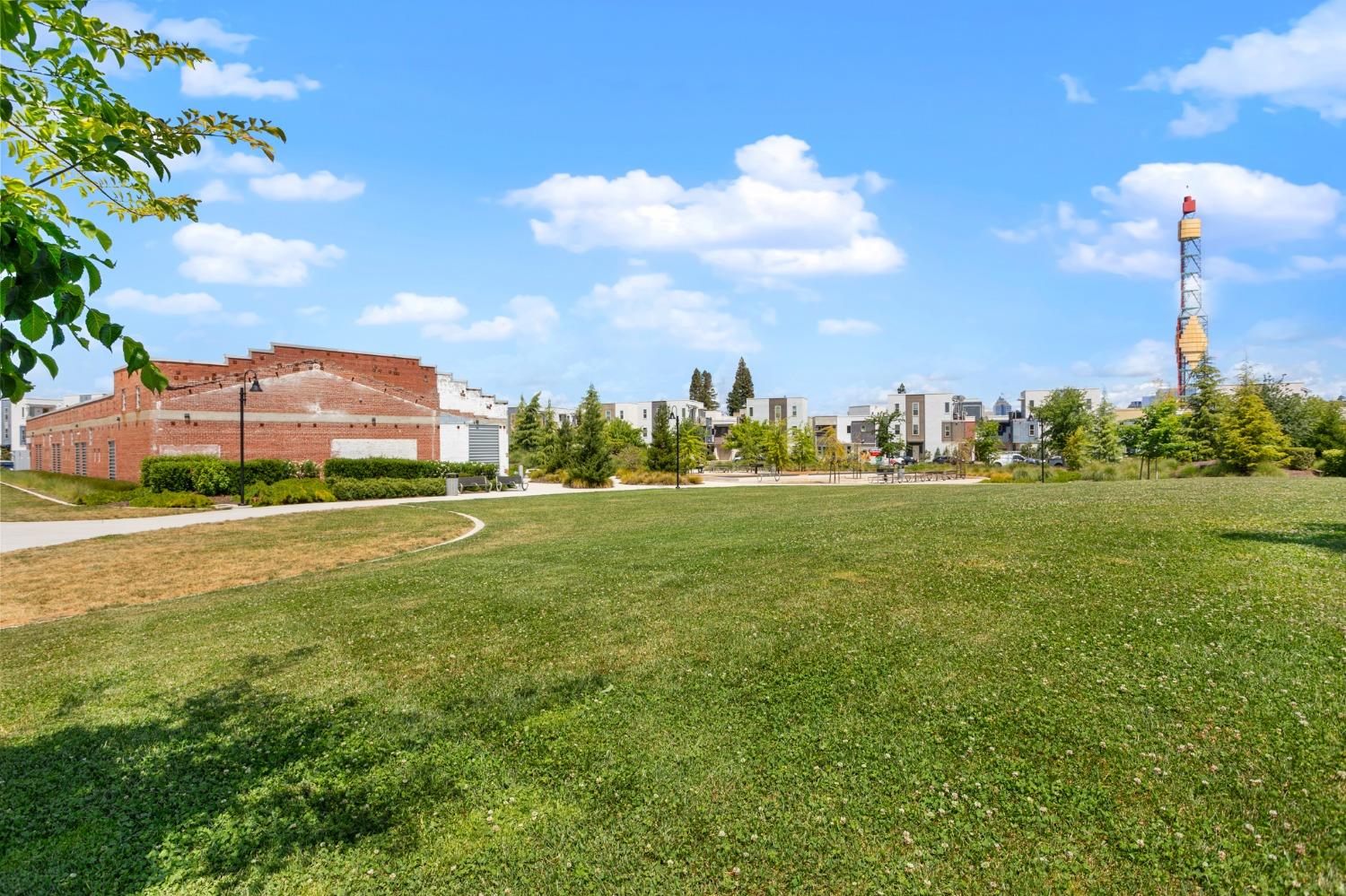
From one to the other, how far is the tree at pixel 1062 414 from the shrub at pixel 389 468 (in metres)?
64.1

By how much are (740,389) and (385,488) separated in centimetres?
11537

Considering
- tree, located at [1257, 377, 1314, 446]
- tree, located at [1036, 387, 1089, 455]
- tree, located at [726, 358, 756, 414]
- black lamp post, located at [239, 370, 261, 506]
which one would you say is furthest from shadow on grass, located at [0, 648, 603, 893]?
tree, located at [726, 358, 756, 414]

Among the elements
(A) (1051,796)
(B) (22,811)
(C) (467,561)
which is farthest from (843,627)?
(C) (467,561)

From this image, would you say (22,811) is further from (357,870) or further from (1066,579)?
(1066,579)

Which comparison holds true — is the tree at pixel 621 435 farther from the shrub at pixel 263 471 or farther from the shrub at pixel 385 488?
the shrub at pixel 263 471

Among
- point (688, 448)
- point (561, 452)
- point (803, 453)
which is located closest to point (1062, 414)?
point (803, 453)

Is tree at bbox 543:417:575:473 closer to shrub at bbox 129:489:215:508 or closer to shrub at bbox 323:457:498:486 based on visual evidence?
shrub at bbox 323:457:498:486

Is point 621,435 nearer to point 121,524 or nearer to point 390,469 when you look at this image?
point 390,469

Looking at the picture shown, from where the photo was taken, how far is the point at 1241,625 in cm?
705

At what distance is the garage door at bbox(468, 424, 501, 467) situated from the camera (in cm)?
4759

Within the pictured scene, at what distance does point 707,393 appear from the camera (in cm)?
15475

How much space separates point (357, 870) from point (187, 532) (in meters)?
22.0

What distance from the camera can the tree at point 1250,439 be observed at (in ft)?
118

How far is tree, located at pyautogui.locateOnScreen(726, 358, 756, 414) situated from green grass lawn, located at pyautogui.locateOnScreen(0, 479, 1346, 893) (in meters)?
135
